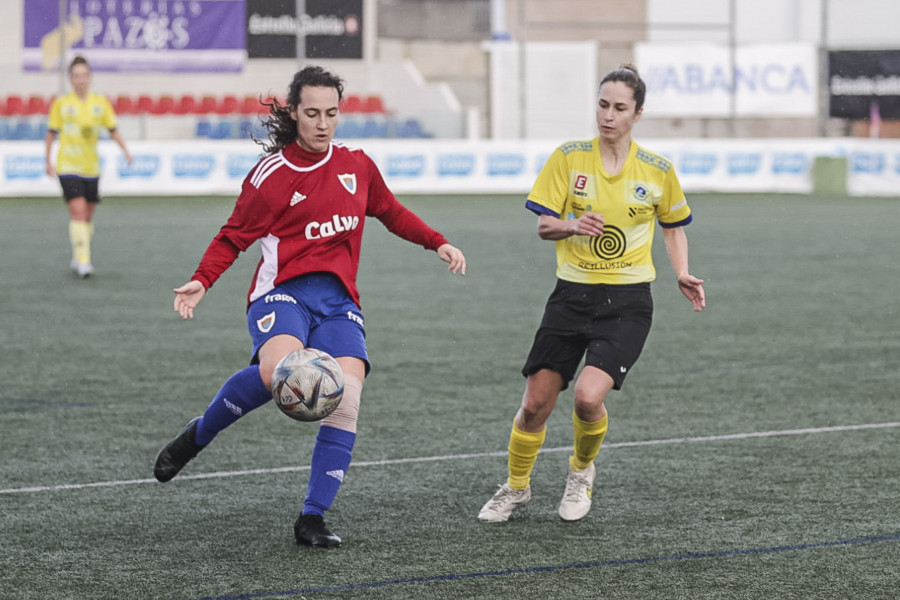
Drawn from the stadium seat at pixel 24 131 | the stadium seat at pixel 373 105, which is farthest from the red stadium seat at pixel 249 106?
the stadium seat at pixel 24 131

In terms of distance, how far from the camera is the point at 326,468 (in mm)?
5008

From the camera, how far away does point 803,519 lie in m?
5.29

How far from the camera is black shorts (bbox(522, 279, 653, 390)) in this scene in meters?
5.32

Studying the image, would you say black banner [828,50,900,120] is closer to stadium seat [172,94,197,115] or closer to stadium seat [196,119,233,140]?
stadium seat [196,119,233,140]

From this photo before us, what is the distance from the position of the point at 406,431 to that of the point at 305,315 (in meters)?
2.00

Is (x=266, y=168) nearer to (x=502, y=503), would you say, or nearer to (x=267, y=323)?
(x=267, y=323)

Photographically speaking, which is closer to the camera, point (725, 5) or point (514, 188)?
point (514, 188)

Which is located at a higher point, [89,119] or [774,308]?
[89,119]

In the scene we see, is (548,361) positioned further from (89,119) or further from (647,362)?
(89,119)

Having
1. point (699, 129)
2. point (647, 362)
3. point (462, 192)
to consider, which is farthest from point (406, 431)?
point (699, 129)

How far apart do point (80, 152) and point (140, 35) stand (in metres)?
16.9

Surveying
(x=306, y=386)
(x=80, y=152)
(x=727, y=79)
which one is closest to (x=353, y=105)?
(x=727, y=79)

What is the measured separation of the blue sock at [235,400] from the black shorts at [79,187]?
30.4ft

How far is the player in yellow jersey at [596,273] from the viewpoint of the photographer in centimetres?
531
